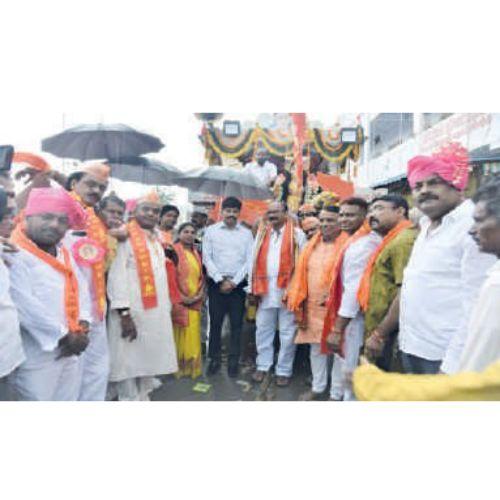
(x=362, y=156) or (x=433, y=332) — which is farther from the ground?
(x=362, y=156)

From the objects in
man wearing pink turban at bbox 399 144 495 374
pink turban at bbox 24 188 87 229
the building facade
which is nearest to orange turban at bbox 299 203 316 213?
the building facade

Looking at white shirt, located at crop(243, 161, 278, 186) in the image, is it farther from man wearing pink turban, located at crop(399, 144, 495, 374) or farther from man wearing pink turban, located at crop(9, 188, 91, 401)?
man wearing pink turban, located at crop(9, 188, 91, 401)

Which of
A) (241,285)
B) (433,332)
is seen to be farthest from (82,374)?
(433,332)

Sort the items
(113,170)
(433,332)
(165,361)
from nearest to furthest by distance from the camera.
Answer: (433,332) < (113,170) < (165,361)

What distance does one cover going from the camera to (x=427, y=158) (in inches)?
82.1

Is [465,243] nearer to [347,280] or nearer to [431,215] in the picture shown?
[431,215]

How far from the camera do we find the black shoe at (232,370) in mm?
2428

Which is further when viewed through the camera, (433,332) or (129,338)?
(129,338)

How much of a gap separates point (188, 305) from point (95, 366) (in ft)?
1.94

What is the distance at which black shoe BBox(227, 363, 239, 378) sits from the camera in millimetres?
2428

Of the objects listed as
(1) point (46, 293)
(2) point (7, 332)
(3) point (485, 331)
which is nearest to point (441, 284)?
(3) point (485, 331)

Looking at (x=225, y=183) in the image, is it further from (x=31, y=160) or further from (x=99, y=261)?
(x=31, y=160)

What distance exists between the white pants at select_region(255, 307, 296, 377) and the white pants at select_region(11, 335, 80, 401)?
96 centimetres

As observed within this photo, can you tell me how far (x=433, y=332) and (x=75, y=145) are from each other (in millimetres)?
1946
